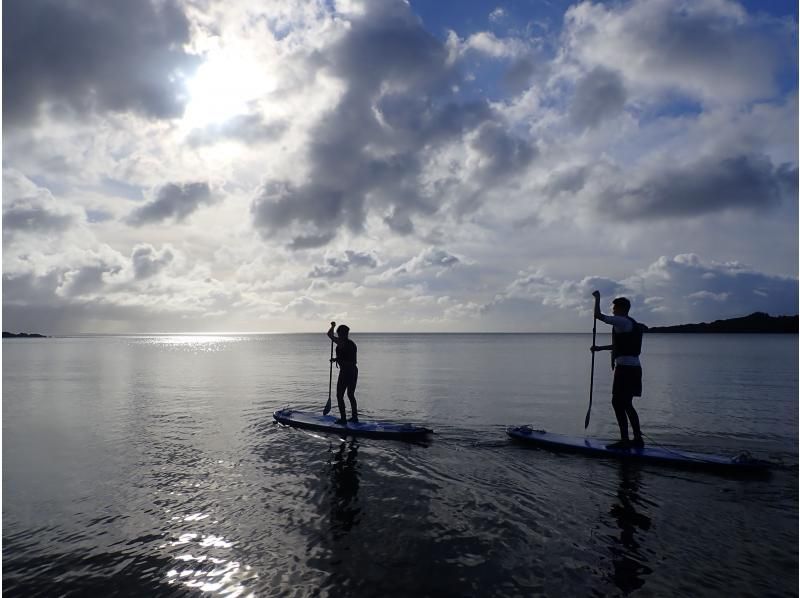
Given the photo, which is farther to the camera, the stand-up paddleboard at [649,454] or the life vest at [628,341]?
the life vest at [628,341]

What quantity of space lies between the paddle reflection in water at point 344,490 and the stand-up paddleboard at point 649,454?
206 inches

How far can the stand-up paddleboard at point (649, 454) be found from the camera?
10953 mm

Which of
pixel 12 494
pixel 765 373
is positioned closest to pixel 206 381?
pixel 12 494

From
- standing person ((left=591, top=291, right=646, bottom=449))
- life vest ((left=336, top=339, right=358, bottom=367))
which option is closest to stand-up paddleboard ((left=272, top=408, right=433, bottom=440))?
life vest ((left=336, top=339, right=358, bottom=367))

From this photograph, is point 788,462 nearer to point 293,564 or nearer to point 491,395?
point 293,564

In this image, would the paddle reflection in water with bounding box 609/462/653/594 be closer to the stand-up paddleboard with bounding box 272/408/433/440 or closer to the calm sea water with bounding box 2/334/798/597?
the calm sea water with bounding box 2/334/798/597

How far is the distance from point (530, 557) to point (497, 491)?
112 inches

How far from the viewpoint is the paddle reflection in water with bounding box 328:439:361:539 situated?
8.09 meters

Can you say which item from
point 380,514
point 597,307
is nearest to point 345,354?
point 380,514

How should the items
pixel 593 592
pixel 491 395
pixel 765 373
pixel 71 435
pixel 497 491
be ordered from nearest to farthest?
pixel 593 592, pixel 497 491, pixel 71 435, pixel 491 395, pixel 765 373

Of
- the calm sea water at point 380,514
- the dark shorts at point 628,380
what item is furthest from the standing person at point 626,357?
the calm sea water at point 380,514

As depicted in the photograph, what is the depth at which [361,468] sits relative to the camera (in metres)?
11.5

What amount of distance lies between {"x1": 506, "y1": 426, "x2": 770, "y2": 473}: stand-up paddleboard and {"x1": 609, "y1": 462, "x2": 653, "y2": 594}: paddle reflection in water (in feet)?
4.08

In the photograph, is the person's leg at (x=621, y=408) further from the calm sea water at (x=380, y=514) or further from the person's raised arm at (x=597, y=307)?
the person's raised arm at (x=597, y=307)
